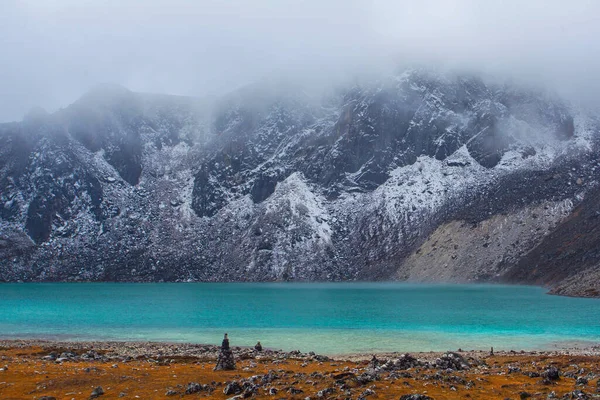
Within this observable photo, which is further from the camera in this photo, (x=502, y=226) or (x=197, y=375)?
(x=502, y=226)

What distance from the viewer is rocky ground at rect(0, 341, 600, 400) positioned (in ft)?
81.5

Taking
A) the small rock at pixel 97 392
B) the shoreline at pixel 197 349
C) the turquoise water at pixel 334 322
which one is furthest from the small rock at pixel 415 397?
the turquoise water at pixel 334 322

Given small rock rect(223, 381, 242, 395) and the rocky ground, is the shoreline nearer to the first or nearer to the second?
the rocky ground

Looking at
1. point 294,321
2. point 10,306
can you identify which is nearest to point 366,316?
point 294,321

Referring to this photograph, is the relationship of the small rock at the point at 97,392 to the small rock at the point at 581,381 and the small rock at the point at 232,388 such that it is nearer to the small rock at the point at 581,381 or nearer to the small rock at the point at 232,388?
the small rock at the point at 232,388

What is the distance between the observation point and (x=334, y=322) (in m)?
79.9

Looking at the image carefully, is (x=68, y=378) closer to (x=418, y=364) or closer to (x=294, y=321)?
(x=418, y=364)

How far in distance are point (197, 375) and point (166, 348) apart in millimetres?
21310

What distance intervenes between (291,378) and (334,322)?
172 feet

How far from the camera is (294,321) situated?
266 feet

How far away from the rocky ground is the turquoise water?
690 inches

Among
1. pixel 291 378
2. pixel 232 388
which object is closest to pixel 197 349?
pixel 291 378

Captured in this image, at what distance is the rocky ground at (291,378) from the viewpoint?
2483cm

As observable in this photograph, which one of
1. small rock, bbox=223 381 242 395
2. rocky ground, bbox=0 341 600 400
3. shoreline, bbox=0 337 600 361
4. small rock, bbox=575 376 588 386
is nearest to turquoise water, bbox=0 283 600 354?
shoreline, bbox=0 337 600 361
